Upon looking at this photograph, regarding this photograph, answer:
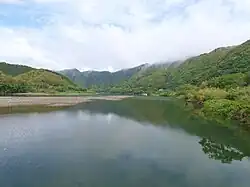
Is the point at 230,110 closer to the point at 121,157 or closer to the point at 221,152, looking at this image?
the point at 221,152

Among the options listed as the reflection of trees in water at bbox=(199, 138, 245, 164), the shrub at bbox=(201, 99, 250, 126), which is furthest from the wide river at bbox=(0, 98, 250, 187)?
the shrub at bbox=(201, 99, 250, 126)

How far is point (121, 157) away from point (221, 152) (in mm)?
10976

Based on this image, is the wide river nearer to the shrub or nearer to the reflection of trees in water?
the reflection of trees in water

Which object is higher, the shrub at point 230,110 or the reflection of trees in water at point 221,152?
the shrub at point 230,110

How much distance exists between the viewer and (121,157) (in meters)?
29.0

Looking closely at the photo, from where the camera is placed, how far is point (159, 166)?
2600 centimetres

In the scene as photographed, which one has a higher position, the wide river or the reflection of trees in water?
the wide river

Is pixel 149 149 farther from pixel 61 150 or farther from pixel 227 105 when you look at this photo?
pixel 227 105

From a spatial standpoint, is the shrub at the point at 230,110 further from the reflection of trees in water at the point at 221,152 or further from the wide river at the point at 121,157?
the reflection of trees in water at the point at 221,152

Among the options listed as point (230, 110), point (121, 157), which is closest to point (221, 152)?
point (121, 157)

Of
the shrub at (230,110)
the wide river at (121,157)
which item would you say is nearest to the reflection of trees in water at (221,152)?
the wide river at (121,157)

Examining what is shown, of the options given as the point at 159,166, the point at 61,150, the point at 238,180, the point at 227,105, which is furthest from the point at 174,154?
the point at 227,105

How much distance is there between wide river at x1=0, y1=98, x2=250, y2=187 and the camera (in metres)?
22.2

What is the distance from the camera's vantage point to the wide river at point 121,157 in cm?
2225
